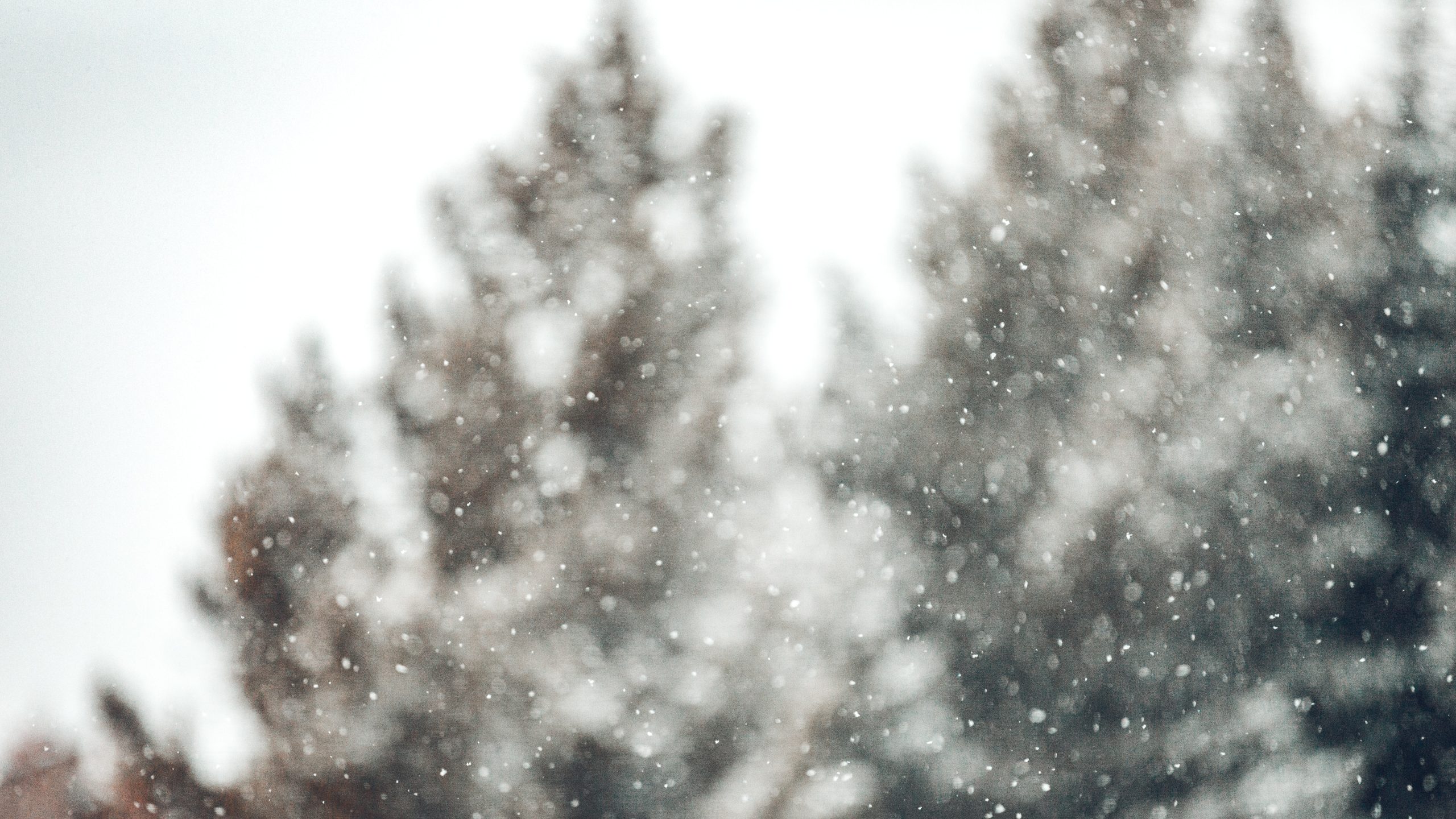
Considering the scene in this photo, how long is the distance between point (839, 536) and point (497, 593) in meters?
0.74


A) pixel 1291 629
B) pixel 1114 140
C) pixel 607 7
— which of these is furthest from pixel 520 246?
pixel 1291 629

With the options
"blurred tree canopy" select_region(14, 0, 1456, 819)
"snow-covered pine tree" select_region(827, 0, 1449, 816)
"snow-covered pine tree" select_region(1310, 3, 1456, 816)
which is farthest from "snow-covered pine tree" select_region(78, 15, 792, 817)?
"snow-covered pine tree" select_region(1310, 3, 1456, 816)

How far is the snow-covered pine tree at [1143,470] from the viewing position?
6.37 ft

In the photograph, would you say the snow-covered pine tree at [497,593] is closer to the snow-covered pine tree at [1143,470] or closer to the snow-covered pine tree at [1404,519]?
the snow-covered pine tree at [1143,470]

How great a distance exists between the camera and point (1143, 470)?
2.04m

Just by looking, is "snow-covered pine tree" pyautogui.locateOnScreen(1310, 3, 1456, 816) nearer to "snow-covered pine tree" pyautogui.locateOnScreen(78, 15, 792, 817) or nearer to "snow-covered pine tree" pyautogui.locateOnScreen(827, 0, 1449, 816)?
"snow-covered pine tree" pyautogui.locateOnScreen(827, 0, 1449, 816)

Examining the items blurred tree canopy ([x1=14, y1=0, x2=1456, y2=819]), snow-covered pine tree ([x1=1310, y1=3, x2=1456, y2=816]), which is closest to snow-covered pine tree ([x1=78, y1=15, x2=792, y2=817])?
blurred tree canopy ([x1=14, y1=0, x2=1456, y2=819])

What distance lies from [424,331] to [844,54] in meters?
1.30

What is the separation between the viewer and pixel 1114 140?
86.9 inches

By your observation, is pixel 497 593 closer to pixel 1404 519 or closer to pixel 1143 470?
pixel 1143 470

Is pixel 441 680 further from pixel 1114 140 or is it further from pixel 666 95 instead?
pixel 1114 140

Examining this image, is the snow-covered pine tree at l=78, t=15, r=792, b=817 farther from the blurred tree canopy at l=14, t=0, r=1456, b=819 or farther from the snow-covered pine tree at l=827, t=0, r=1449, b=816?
the snow-covered pine tree at l=827, t=0, r=1449, b=816

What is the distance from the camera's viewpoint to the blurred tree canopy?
1.92 metres

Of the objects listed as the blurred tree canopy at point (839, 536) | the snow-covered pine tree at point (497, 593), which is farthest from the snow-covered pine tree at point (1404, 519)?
the snow-covered pine tree at point (497, 593)
